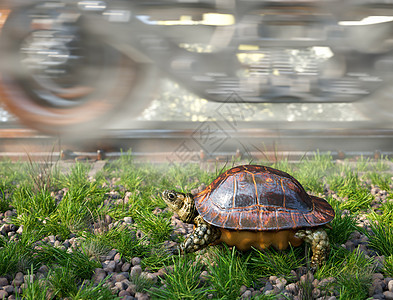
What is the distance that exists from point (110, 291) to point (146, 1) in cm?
379

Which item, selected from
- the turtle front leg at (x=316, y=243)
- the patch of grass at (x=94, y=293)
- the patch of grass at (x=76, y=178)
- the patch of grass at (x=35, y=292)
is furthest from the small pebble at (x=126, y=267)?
the patch of grass at (x=76, y=178)

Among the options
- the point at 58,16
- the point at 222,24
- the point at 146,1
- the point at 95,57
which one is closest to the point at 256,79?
the point at 222,24

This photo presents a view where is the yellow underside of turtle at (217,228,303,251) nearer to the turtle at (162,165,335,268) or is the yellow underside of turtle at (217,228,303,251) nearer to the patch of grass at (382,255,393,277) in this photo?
the turtle at (162,165,335,268)

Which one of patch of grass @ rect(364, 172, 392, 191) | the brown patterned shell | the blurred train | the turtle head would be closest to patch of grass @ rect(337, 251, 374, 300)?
the brown patterned shell

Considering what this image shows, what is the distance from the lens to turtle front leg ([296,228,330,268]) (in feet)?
7.64

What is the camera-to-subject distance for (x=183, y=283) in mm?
2152

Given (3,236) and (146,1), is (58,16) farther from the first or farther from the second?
(3,236)

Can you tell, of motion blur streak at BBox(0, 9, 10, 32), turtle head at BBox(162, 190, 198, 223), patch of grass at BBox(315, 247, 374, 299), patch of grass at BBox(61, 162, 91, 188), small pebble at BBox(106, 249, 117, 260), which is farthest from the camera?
motion blur streak at BBox(0, 9, 10, 32)

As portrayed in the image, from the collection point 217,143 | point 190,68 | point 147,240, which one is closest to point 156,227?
point 147,240

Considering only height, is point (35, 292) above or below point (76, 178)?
above

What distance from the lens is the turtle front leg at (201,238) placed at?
7.93ft

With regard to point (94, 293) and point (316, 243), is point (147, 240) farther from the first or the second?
point (316, 243)

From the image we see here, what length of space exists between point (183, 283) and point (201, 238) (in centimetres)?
36

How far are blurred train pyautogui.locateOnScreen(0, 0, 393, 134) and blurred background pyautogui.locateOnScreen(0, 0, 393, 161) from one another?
14 millimetres
